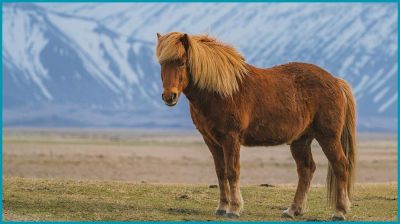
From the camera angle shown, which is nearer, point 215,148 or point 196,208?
point 215,148

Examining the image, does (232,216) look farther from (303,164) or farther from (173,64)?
(173,64)

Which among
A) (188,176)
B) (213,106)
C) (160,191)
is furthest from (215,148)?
(188,176)

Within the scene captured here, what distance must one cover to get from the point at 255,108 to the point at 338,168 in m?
1.81

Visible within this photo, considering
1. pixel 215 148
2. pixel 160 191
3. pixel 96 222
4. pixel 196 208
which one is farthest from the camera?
pixel 160 191

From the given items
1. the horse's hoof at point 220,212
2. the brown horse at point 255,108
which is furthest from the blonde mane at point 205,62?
the horse's hoof at point 220,212

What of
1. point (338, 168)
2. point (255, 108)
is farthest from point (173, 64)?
point (338, 168)

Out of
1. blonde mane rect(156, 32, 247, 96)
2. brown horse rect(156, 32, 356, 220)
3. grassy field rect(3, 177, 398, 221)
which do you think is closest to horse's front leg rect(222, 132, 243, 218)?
brown horse rect(156, 32, 356, 220)

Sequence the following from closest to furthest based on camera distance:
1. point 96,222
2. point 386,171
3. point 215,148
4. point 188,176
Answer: point 96,222 < point 215,148 < point 188,176 < point 386,171

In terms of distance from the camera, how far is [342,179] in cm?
1387

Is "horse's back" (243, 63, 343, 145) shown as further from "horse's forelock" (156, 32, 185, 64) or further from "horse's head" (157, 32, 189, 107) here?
"horse's forelock" (156, 32, 185, 64)

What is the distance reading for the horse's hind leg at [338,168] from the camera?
1373cm

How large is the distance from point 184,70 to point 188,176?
25.5 m

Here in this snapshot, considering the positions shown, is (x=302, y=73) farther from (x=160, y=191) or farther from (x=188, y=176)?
(x=188, y=176)

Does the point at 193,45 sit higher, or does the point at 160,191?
the point at 193,45
